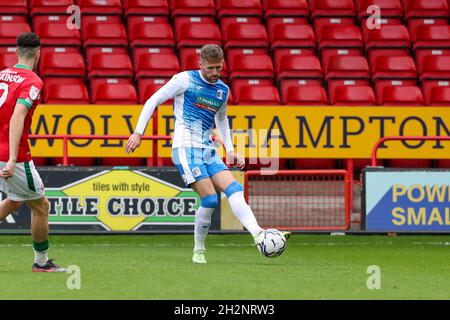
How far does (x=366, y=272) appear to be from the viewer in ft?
29.9

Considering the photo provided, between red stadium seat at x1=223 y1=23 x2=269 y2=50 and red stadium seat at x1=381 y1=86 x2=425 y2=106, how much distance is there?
234 cm

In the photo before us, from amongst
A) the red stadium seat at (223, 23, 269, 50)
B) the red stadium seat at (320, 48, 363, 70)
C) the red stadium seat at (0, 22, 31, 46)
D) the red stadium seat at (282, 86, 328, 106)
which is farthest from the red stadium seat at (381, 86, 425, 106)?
the red stadium seat at (0, 22, 31, 46)

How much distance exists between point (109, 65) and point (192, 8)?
2308 mm

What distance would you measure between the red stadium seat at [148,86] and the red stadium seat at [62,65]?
96 centimetres

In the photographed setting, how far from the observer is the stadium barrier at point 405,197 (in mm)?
14242

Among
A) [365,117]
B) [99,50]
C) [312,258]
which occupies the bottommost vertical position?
[312,258]

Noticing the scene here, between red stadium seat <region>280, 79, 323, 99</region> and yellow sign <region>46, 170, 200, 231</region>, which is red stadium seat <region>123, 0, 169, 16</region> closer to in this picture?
red stadium seat <region>280, 79, 323, 99</region>

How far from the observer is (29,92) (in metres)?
8.34

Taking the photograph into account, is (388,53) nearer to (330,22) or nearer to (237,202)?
(330,22)

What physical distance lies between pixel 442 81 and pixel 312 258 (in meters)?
7.98

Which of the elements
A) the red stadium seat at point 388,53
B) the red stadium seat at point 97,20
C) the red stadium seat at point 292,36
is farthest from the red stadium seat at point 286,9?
the red stadium seat at point 97,20
